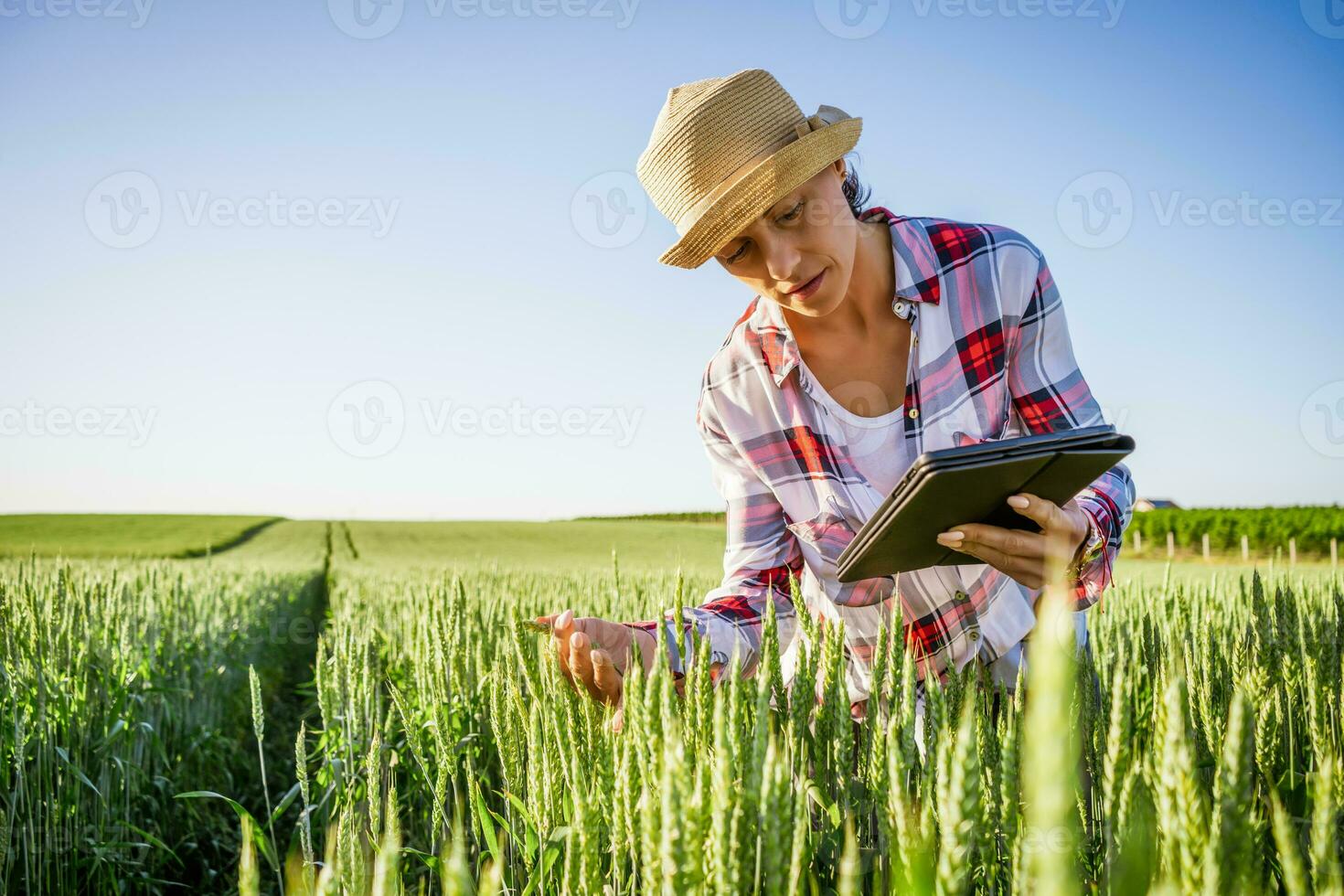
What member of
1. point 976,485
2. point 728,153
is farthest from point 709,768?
point 728,153

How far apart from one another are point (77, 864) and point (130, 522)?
60.5 m

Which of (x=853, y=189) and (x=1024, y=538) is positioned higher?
(x=853, y=189)

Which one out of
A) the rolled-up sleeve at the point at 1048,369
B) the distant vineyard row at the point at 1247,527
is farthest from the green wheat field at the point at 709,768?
the distant vineyard row at the point at 1247,527

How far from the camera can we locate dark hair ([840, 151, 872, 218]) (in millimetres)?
2267

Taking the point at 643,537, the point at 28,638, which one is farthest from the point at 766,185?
the point at 643,537

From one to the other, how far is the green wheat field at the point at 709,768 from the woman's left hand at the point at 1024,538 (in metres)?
0.21

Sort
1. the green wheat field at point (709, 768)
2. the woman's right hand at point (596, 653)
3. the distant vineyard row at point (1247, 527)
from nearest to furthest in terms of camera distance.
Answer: the green wheat field at point (709, 768) < the woman's right hand at point (596, 653) < the distant vineyard row at point (1247, 527)

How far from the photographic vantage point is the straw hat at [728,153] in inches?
72.9

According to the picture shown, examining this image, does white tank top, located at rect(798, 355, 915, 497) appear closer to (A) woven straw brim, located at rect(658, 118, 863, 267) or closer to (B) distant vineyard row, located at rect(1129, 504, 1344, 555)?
(A) woven straw brim, located at rect(658, 118, 863, 267)

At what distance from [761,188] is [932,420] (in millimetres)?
714

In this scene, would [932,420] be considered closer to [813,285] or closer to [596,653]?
[813,285]

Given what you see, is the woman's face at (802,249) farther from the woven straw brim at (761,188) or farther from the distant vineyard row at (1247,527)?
the distant vineyard row at (1247,527)

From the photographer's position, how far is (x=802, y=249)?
1925 millimetres

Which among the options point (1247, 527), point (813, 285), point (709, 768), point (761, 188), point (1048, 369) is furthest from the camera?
point (1247, 527)
